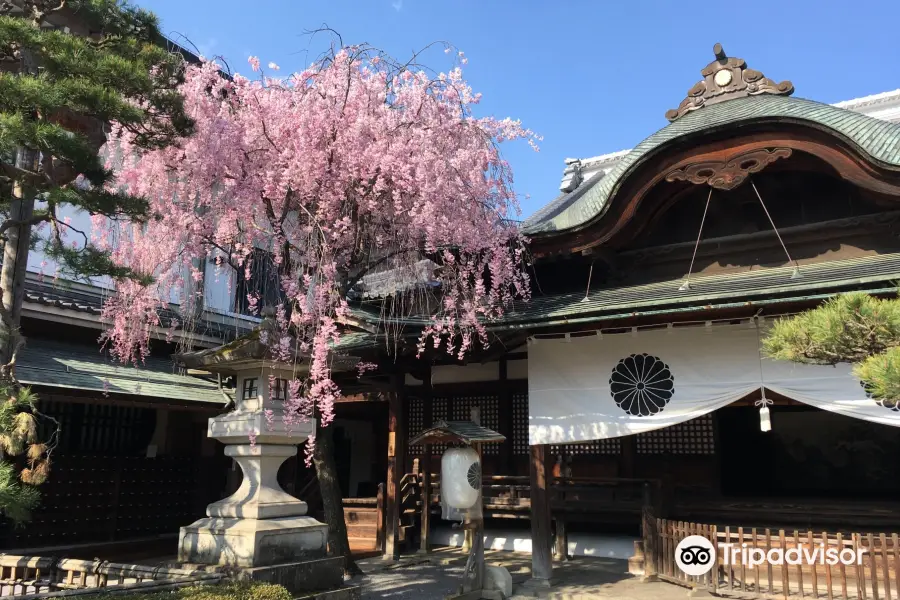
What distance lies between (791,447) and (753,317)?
5102 millimetres

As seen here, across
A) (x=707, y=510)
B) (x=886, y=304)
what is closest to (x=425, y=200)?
(x=886, y=304)

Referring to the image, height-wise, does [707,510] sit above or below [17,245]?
below

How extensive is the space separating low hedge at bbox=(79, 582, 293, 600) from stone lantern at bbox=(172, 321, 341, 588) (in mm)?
433

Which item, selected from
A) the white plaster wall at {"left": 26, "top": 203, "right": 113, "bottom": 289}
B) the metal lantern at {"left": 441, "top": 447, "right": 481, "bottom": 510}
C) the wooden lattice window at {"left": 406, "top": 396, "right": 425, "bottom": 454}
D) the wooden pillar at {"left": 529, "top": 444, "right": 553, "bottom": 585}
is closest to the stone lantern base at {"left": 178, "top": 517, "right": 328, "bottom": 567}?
the metal lantern at {"left": 441, "top": 447, "right": 481, "bottom": 510}

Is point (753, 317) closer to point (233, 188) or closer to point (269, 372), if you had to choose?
point (269, 372)

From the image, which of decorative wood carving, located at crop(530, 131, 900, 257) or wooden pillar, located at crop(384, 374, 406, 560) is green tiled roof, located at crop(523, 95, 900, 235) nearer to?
decorative wood carving, located at crop(530, 131, 900, 257)

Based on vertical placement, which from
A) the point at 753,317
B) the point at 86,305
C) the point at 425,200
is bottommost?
the point at 753,317

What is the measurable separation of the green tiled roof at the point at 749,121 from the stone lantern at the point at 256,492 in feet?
16.4

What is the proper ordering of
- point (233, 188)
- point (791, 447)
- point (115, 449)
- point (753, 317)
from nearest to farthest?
1. point (753, 317)
2. point (233, 188)
3. point (791, 447)
4. point (115, 449)

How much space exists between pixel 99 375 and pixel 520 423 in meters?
7.26

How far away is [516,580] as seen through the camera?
9.65 meters

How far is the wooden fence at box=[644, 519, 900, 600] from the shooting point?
7602mm

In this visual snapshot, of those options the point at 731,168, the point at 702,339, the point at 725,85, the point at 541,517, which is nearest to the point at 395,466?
the point at 541,517

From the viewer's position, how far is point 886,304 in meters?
5.50
